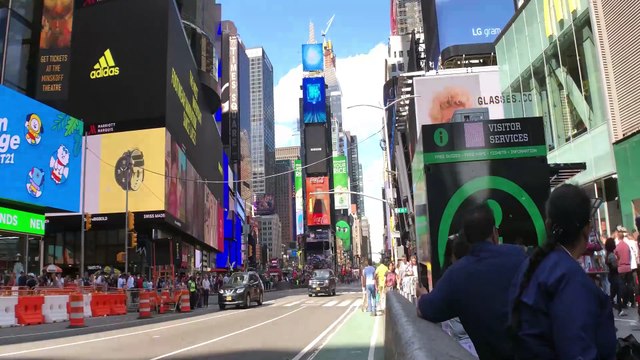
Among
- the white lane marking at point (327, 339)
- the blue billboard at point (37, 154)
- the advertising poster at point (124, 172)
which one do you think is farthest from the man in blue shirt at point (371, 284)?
the advertising poster at point (124, 172)

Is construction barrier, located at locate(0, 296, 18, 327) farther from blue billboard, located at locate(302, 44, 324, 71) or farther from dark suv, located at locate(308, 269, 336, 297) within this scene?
blue billboard, located at locate(302, 44, 324, 71)

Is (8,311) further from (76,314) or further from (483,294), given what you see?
(483,294)

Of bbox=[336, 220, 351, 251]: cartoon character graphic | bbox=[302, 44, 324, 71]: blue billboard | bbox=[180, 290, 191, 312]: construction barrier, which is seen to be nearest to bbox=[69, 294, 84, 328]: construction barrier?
bbox=[180, 290, 191, 312]: construction barrier

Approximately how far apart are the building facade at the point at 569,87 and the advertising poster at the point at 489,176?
24.1 ft

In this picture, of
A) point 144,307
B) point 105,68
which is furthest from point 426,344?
point 105,68

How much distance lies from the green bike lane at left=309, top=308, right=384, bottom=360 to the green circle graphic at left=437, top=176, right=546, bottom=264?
3.56m

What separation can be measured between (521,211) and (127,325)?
15012mm

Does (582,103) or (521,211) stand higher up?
(582,103)

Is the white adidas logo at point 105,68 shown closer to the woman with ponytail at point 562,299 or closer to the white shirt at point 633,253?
the white shirt at point 633,253

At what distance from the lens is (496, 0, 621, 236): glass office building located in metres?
15.9

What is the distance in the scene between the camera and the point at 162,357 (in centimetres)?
995

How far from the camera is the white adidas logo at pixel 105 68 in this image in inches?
1734

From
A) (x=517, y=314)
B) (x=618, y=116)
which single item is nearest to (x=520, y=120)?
(x=517, y=314)

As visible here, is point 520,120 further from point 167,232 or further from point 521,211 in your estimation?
point 167,232
